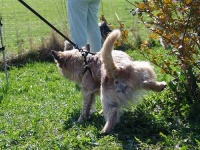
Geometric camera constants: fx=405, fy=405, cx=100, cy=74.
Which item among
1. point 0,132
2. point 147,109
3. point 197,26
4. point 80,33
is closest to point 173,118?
point 147,109

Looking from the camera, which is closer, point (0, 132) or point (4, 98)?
point (0, 132)

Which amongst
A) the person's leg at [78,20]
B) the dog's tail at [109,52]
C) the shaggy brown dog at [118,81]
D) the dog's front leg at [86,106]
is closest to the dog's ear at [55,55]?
the dog's front leg at [86,106]

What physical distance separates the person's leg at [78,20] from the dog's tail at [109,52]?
7.02ft

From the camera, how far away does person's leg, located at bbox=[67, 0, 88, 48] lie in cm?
636

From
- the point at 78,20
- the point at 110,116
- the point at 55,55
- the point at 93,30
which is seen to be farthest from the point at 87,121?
the point at 93,30

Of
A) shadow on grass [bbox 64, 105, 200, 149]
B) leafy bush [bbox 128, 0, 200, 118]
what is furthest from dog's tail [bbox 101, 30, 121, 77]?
shadow on grass [bbox 64, 105, 200, 149]

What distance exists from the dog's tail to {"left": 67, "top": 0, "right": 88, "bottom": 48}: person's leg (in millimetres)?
2139

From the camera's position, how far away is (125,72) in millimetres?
4477

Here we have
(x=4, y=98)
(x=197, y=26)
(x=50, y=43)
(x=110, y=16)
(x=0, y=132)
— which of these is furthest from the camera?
(x=110, y=16)

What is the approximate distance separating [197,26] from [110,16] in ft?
37.9

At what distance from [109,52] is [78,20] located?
7.50 feet

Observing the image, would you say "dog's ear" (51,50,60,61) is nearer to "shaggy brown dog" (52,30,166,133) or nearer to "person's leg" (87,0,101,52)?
"shaggy brown dog" (52,30,166,133)

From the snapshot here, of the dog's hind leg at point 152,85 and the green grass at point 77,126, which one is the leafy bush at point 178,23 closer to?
the dog's hind leg at point 152,85

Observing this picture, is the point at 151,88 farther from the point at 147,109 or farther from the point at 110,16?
the point at 110,16
